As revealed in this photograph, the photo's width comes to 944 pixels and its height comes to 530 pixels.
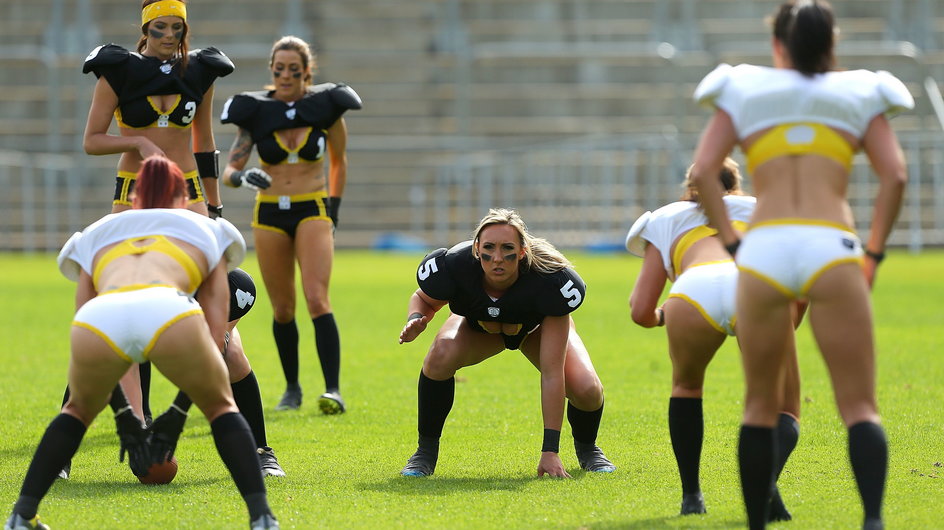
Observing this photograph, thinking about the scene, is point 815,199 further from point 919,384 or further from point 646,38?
point 646,38

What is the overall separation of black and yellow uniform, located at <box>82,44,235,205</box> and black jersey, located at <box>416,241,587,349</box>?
4.95 feet

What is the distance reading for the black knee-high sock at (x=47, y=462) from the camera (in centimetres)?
451

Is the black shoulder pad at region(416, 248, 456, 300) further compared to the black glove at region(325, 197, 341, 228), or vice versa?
the black glove at region(325, 197, 341, 228)

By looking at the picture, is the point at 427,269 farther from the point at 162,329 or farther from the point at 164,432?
the point at 162,329

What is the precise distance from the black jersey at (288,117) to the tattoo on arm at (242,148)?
0.03 meters

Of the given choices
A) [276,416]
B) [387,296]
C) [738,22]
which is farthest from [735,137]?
[738,22]

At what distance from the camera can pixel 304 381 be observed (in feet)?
30.2

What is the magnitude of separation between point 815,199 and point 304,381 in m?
5.62

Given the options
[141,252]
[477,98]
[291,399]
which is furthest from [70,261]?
[477,98]

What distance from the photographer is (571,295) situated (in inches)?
231

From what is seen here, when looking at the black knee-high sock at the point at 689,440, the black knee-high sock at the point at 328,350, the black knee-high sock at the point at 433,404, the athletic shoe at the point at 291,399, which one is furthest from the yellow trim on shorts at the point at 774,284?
the athletic shoe at the point at 291,399

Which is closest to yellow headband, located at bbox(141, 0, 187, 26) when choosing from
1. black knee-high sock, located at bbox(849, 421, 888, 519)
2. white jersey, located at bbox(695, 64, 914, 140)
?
white jersey, located at bbox(695, 64, 914, 140)

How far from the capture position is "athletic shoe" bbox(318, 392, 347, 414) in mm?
7602

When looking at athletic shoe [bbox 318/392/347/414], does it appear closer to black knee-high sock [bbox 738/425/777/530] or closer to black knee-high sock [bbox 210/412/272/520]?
black knee-high sock [bbox 210/412/272/520]
